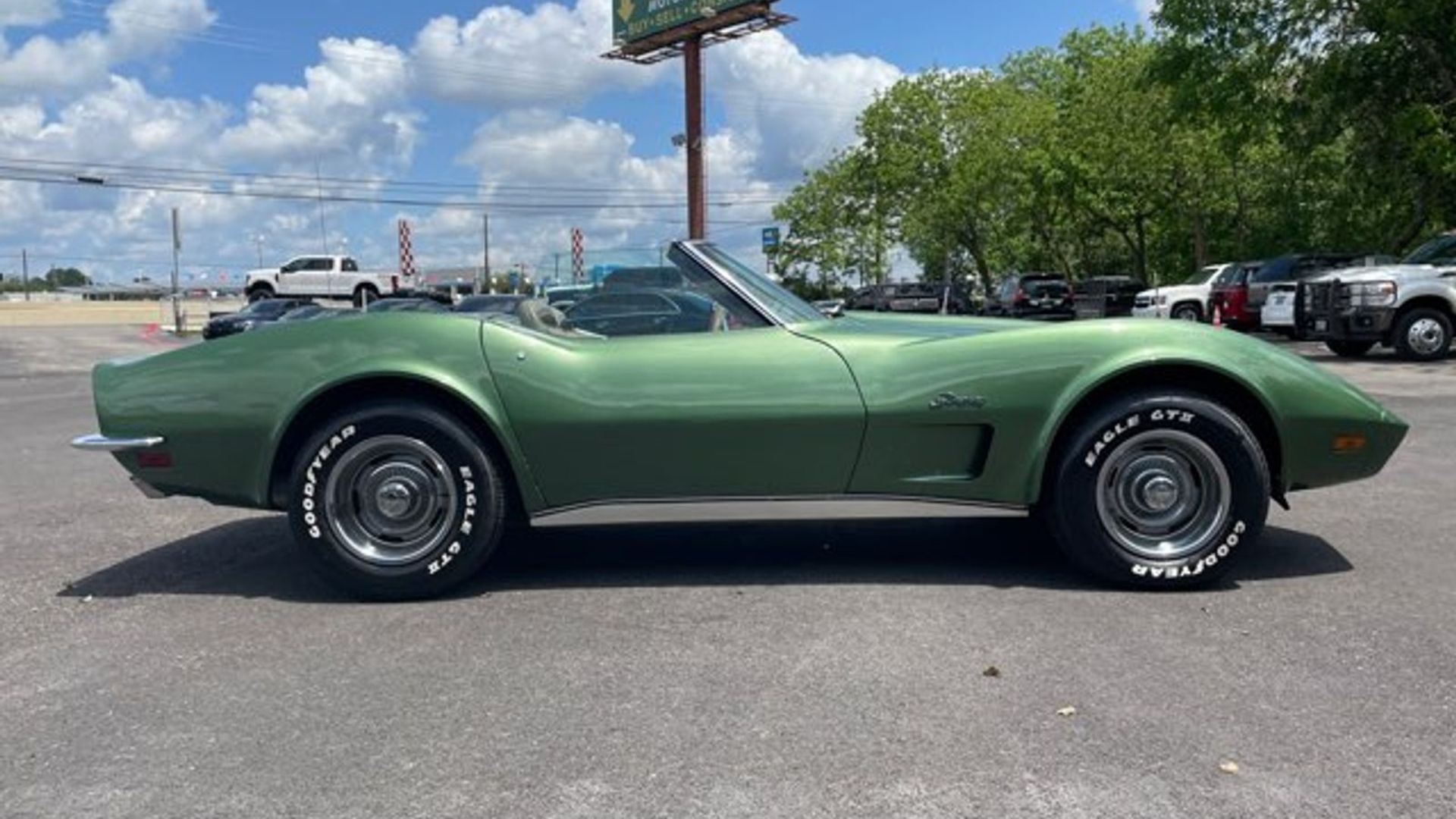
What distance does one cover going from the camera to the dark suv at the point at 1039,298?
32.4 meters

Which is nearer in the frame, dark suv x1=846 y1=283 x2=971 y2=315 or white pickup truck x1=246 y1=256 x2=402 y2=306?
dark suv x1=846 y1=283 x2=971 y2=315

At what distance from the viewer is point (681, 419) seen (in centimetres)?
448

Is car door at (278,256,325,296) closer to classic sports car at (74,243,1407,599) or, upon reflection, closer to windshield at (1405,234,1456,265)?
windshield at (1405,234,1456,265)

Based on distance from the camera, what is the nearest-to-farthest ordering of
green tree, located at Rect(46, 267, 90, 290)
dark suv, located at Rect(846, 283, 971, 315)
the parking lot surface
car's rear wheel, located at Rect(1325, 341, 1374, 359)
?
the parking lot surface < car's rear wheel, located at Rect(1325, 341, 1374, 359) < dark suv, located at Rect(846, 283, 971, 315) < green tree, located at Rect(46, 267, 90, 290)

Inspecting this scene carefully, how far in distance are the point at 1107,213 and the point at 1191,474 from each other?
3975 cm

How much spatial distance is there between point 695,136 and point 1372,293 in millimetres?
30711

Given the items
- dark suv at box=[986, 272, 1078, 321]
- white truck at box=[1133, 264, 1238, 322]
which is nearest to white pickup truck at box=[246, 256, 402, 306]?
dark suv at box=[986, 272, 1078, 321]

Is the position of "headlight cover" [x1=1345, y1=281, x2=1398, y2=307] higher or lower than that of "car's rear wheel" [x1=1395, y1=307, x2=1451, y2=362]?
higher

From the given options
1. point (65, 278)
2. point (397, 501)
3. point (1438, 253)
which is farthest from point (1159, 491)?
point (65, 278)

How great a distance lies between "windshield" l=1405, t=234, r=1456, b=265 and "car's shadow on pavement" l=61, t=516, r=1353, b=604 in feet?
43.9

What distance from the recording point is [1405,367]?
1531 cm

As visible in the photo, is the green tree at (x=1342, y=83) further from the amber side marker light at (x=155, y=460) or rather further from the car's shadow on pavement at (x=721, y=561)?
the amber side marker light at (x=155, y=460)

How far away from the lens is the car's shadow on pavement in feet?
15.8

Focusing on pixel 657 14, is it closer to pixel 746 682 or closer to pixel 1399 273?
pixel 1399 273
